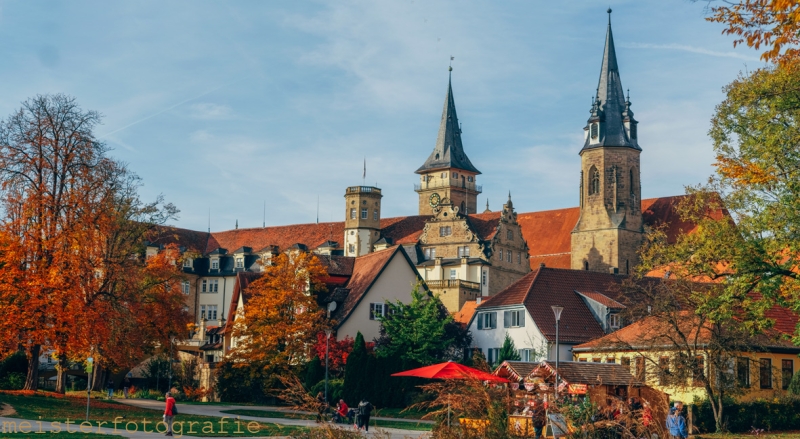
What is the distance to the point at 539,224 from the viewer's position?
110 metres

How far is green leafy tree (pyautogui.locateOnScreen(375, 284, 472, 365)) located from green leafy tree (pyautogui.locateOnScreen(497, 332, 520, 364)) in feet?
9.19

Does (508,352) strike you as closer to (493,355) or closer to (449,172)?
(493,355)

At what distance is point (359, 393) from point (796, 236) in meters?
25.0

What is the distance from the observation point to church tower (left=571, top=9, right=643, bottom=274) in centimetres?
9744

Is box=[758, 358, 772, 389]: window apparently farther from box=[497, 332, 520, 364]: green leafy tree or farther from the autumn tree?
the autumn tree

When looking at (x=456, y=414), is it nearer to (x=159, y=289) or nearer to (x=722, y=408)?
(x=722, y=408)

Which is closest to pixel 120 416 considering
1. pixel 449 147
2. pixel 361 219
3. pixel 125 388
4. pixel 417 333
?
pixel 417 333

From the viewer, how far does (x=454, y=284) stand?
90375 mm

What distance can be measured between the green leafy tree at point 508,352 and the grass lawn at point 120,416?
2038 cm

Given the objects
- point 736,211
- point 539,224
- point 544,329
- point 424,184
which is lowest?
point 544,329

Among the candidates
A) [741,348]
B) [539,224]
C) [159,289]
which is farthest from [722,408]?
[539,224]

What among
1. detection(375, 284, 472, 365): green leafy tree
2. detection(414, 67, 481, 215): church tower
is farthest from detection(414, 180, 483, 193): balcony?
detection(375, 284, 472, 365): green leafy tree

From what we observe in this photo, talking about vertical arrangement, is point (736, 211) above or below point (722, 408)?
above

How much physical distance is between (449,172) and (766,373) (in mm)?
90140
